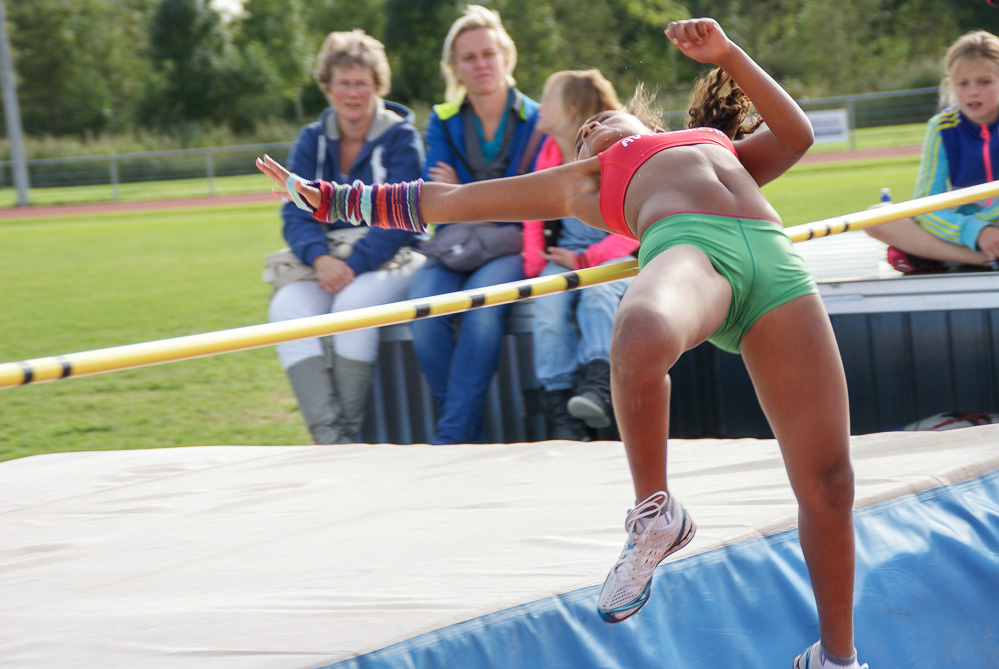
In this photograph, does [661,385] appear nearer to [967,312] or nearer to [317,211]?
Result: [317,211]

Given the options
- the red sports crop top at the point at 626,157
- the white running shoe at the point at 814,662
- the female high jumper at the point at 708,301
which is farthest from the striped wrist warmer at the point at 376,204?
the white running shoe at the point at 814,662

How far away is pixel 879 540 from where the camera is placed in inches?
91.1

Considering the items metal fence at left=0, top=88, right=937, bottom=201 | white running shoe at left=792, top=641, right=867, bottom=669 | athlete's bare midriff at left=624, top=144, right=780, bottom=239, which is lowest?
white running shoe at left=792, top=641, right=867, bottom=669

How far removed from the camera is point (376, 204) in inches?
87.2

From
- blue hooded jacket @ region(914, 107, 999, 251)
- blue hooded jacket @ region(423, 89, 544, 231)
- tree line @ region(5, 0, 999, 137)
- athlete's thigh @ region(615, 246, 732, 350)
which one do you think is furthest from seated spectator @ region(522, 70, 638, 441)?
tree line @ region(5, 0, 999, 137)

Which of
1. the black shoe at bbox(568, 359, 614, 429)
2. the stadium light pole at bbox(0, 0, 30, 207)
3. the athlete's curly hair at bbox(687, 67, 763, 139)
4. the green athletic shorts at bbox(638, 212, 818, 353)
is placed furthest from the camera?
the stadium light pole at bbox(0, 0, 30, 207)

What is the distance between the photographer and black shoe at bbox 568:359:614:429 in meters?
3.46

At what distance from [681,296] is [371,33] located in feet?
134

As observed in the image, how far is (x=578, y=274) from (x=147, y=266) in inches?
364

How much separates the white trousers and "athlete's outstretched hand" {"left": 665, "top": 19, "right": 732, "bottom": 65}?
6.69ft

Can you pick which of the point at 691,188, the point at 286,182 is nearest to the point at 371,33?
the point at 286,182

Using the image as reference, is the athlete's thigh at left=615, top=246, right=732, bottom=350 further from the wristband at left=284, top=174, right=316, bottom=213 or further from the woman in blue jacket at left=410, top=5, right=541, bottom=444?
the woman in blue jacket at left=410, top=5, right=541, bottom=444

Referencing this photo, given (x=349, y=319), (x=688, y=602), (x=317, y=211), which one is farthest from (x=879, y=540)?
(x=317, y=211)

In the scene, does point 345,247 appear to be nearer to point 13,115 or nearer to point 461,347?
point 461,347
